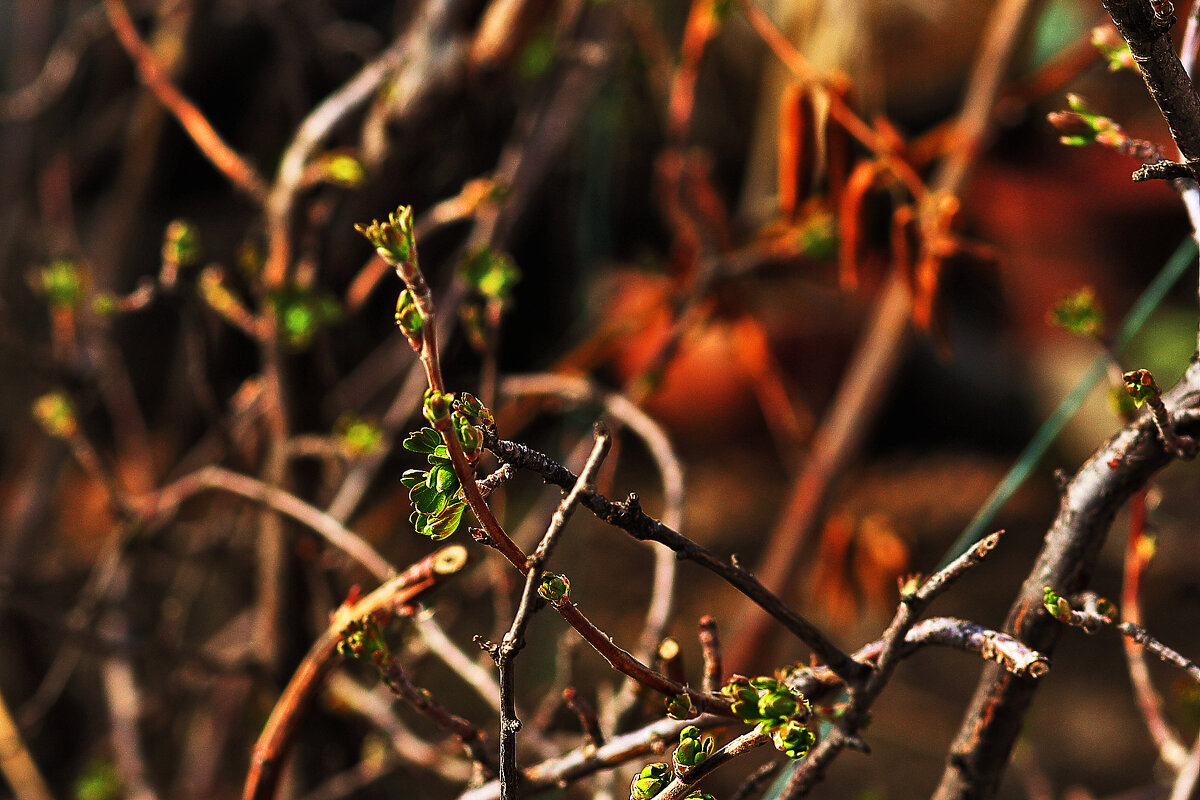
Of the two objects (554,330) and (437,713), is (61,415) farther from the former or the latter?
(554,330)

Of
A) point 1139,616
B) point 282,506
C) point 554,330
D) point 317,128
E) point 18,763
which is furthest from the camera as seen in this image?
point 554,330

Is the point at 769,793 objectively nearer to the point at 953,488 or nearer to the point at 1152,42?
the point at 1152,42

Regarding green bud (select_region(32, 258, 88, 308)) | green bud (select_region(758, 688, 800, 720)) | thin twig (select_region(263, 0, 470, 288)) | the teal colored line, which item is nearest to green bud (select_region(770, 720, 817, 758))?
green bud (select_region(758, 688, 800, 720))

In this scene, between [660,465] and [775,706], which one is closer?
[775,706]

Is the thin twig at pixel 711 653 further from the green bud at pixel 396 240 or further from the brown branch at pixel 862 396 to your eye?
the brown branch at pixel 862 396

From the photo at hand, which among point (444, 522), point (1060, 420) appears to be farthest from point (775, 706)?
point (1060, 420)

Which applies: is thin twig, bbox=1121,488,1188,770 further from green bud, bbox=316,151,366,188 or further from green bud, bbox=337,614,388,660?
green bud, bbox=316,151,366,188
